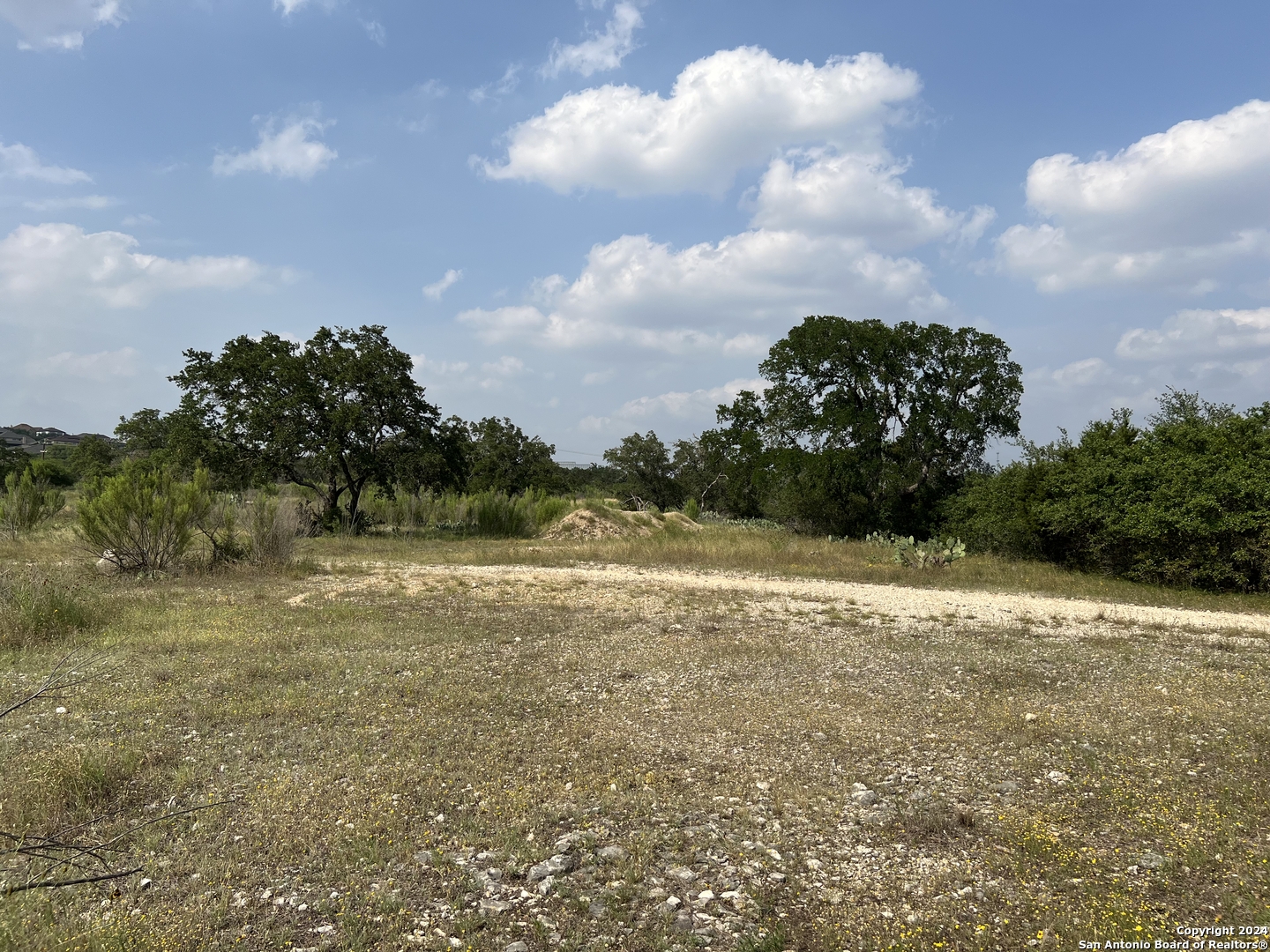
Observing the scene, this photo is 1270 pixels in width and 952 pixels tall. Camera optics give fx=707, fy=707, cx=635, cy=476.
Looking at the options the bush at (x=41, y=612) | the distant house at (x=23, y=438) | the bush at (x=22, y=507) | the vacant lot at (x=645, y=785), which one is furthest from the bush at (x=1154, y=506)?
the distant house at (x=23, y=438)

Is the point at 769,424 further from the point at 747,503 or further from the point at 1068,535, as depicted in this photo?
the point at 747,503

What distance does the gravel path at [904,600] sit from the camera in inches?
417

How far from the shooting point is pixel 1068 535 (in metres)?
17.0

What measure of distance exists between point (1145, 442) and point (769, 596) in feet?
33.0

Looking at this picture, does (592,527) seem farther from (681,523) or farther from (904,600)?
(904,600)

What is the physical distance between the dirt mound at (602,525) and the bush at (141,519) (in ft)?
44.8

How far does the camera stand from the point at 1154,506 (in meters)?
14.2

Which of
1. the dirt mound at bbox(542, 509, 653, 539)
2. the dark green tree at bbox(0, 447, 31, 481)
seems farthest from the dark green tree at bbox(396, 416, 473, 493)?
the dark green tree at bbox(0, 447, 31, 481)

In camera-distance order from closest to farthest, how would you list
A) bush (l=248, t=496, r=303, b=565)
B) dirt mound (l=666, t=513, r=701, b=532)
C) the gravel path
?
the gravel path → bush (l=248, t=496, r=303, b=565) → dirt mound (l=666, t=513, r=701, b=532)

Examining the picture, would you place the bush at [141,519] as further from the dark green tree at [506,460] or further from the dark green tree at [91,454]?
the dark green tree at [91,454]

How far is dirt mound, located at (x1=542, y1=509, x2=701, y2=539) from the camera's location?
26.7 m

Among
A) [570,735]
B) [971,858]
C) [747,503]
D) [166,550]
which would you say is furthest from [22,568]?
[747,503]

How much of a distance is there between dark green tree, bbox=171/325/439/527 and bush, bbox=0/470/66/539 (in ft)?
15.7

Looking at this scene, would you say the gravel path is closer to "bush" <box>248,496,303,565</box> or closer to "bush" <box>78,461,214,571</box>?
"bush" <box>248,496,303,565</box>
